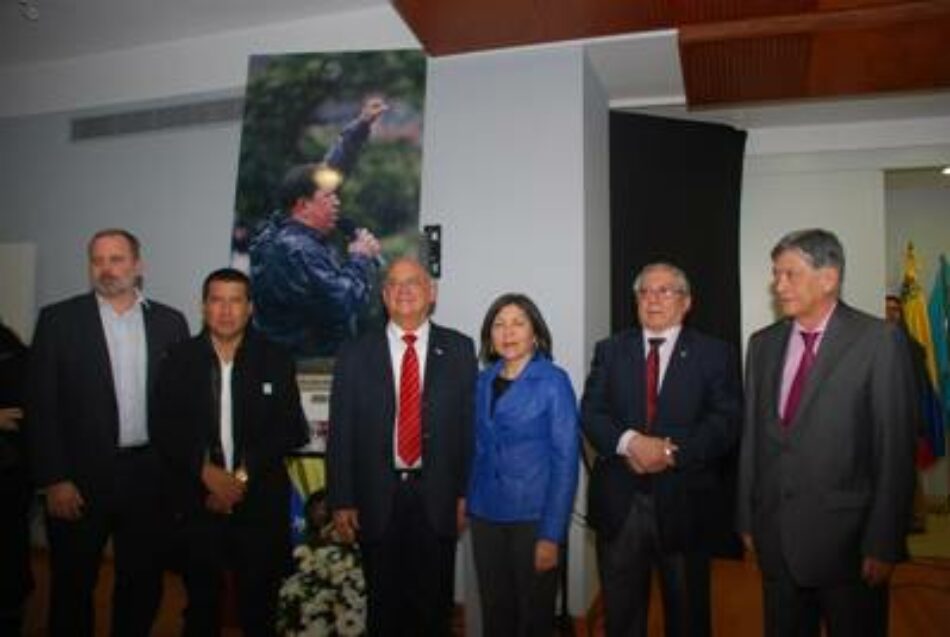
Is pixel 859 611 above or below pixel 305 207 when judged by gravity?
below

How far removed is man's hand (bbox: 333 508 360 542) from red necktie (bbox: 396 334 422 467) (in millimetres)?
244

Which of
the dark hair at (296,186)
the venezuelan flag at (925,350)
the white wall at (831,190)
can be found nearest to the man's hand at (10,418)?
the dark hair at (296,186)

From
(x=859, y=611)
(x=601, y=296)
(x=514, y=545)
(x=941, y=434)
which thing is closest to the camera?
(x=859, y=611)

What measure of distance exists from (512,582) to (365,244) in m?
1.76

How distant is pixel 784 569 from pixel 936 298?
4.87m

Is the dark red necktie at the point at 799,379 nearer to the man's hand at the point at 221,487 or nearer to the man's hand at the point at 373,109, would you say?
the man's hand at the point at 221,487

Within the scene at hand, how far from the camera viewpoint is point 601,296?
146 inches

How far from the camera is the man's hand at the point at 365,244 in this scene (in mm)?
3412

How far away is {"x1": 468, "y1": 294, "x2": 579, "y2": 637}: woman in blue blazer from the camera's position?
221 centimetres

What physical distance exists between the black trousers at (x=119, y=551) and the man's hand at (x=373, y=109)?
73.3 inches

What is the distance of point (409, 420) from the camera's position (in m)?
2.37

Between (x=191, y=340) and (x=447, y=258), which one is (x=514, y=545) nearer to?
(x=191, y=340)

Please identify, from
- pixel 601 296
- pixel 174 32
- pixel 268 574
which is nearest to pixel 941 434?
pixel 601 296

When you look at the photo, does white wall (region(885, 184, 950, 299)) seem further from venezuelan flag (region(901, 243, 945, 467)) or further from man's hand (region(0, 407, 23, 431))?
man's hand (region(0, 407, 23, 431))
